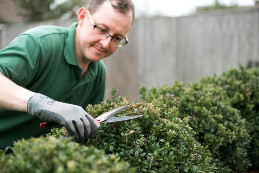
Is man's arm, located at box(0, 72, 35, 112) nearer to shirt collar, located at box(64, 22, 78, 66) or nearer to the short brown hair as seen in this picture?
shirt collar, located at box(64, 22, 78, 66)

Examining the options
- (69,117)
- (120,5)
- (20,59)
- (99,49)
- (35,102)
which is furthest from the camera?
(99,49)

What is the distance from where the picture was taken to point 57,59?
2.62 metres

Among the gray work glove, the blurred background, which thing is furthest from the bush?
the blurred background

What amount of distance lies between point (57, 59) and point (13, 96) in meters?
0.90

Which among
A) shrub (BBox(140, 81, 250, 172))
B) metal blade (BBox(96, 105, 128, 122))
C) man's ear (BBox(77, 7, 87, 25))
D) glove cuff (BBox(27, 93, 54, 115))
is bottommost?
shrub (BBox(140, 81, 250, 172))

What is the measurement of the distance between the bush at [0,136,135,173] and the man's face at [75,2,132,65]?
1497mm

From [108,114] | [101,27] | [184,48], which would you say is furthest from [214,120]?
[184,48]

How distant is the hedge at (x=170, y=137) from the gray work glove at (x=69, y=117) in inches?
3.5

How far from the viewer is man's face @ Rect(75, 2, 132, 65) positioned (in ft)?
7.88

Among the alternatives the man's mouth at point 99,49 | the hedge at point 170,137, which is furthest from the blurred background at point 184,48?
the man's mouth at point 99,49

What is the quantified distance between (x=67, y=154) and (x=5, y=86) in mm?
977

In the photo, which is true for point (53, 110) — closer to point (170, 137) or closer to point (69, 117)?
point (69, 117)

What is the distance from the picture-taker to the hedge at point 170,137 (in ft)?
3.73

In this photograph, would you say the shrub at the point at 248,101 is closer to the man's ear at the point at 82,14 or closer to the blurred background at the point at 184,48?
the man's ear at the point at 82,14
